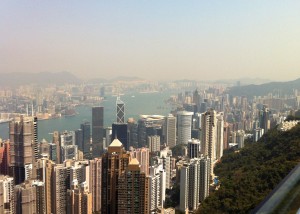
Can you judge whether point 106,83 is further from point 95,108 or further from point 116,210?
point 116,210

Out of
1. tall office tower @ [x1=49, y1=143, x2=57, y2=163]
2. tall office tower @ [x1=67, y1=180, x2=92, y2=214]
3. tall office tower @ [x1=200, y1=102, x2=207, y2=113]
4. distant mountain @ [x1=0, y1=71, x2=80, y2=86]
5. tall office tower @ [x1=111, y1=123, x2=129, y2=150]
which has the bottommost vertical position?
tall office tower @ [x1=67, y1=180, x2=92, y2=214]

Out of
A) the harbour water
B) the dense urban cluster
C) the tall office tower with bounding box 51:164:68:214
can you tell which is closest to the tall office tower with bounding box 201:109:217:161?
the dense urban cluster

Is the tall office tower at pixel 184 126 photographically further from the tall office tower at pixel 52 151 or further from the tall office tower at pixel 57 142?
the tall office tower at pixel 52 151

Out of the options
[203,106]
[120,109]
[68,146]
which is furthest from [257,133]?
[68,146]

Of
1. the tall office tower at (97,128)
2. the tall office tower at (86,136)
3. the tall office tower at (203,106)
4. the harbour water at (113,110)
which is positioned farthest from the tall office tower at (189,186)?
the tall office tower at (203,106)

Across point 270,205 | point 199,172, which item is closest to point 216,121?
point 199,172

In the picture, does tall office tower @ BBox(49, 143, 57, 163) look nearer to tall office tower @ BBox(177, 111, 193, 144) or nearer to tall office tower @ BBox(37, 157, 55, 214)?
tall office tower @ BBox(37, 157, 55, 214)
